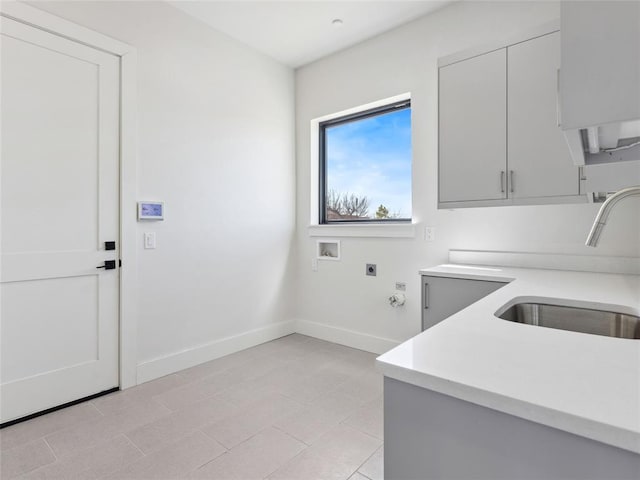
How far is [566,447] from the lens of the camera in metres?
0.53

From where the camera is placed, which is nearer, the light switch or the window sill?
the light switch

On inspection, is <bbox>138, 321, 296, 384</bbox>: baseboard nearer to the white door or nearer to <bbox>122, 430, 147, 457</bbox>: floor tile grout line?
the white door

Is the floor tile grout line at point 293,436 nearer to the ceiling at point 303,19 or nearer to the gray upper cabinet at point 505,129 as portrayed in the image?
the gray upper cabinet at point 505,129

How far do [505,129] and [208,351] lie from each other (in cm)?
275

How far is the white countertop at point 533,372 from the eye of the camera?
52cm

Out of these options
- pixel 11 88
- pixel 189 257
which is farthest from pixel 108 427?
pixel 11 88

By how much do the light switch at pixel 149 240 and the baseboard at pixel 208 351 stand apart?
0.85m

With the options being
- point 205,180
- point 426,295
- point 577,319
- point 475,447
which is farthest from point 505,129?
point 205,180

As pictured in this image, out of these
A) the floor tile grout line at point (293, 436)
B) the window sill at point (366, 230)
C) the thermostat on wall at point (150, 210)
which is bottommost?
the floor tile grout line at point (293, 436)

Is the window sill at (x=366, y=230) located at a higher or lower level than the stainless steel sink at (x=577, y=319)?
higher

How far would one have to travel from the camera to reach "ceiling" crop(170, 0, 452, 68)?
267 centimetres

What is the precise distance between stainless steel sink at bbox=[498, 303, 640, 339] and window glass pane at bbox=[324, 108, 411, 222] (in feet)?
5.83

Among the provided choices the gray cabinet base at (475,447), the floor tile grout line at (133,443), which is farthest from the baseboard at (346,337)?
the gray cabinet base at (475,447)

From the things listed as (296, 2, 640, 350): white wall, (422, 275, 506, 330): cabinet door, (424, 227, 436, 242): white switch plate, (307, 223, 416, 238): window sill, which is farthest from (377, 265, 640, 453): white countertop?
(307, 223, 416, 238): window sill
